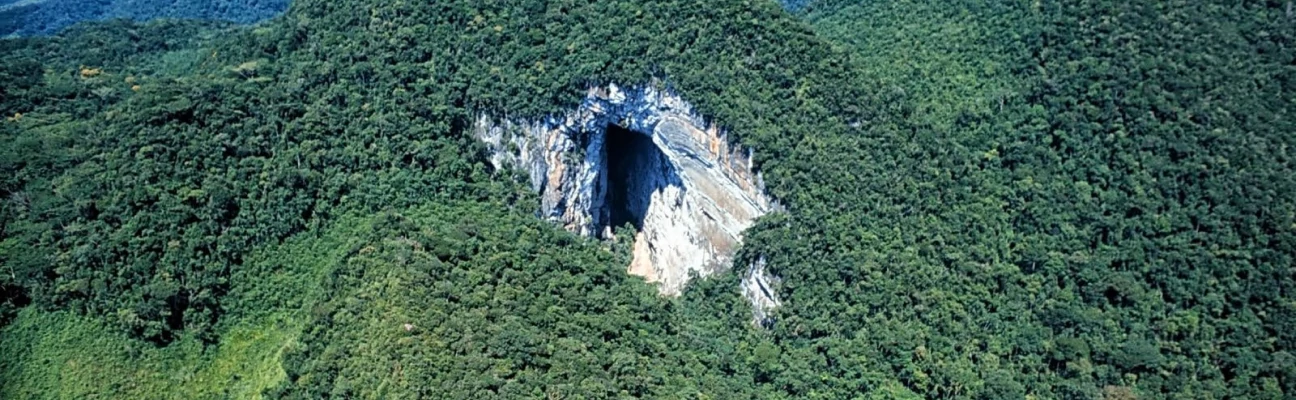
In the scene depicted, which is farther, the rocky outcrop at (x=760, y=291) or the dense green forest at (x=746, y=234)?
the rocky outcrop at (x=760, y=291)

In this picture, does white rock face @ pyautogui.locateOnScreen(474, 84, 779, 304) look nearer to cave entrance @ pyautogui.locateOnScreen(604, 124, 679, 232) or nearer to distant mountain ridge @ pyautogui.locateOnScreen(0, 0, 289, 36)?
cave entrance @ pyautogui.locateOnScreen(604, 124, 679, 232)

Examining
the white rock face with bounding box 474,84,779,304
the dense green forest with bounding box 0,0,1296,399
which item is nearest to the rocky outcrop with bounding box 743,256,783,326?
the white rock face with bounding box 474,84,779,304

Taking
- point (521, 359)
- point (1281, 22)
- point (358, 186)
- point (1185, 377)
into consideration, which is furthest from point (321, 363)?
point (1281, 22)

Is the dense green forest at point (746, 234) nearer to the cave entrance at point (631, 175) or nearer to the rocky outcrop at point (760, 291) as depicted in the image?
the rocky outcrop at point (760, 291)

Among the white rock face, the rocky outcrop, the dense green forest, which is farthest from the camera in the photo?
the white rock face

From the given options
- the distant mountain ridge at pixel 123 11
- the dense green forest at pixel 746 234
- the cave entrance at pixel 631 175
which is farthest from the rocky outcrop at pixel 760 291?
the distant mountain ridge at pixel 123 11

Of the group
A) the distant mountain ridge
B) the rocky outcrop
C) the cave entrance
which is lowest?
the rocky outcrop
